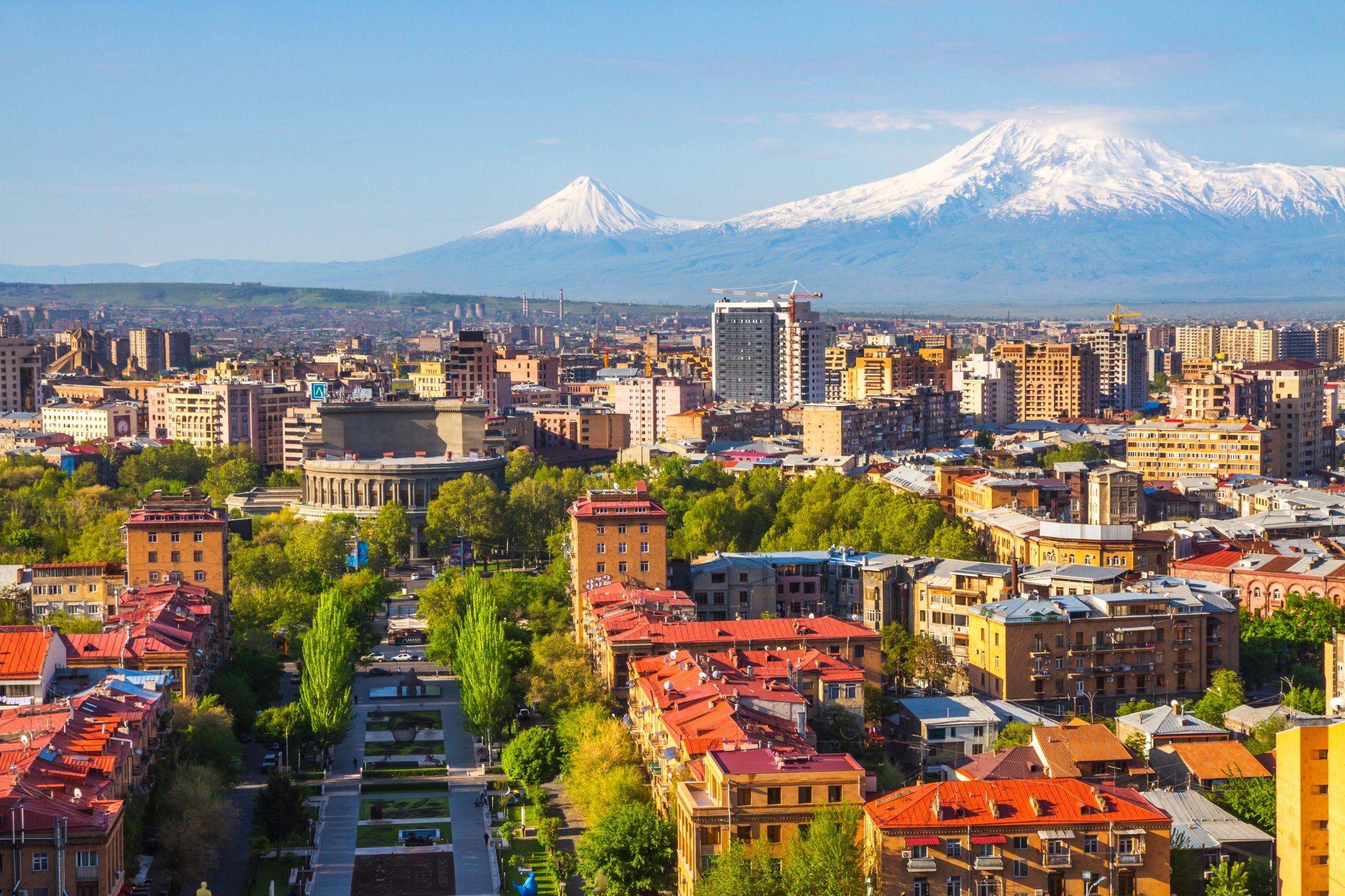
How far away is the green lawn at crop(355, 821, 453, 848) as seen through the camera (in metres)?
46.8

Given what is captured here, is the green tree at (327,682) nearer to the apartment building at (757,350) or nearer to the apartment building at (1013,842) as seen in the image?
the apartment building at (1013,842)

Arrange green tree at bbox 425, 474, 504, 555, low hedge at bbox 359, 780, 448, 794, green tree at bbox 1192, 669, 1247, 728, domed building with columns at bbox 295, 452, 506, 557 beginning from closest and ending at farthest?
low hedge at bbox 359, 780, 448, 794 < green tree at bbox 1192, 669, 1247, 728 < green tree at bbox 425, 474, 504, 555 < domed building with columns at bbox 295, 452, 506, 557

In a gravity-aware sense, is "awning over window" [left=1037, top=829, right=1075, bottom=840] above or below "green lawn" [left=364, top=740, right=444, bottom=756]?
above

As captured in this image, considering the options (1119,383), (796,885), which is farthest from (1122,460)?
(796,885)

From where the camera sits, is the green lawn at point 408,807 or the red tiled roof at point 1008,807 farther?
the green lawn at point 408,807

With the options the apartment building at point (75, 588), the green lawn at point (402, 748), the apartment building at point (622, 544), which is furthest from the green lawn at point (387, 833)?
the apartment building at point (75, 588)

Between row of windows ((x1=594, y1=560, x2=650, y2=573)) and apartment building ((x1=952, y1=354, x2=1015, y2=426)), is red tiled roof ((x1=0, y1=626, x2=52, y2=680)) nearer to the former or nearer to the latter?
row of windows ((x1=594, y1=560, x2=650, y2=573))

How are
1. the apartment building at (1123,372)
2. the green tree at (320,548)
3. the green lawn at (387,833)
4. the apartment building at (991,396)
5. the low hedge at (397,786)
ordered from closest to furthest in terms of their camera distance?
the green lawn at (387,833), the low hedge at (397,786), the green tree at (320,548), the apartment building at (991,396), the apartment building at (1123,372)

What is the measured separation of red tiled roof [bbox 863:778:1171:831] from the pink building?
124 meters

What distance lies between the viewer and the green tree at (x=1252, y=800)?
43531 millimetres

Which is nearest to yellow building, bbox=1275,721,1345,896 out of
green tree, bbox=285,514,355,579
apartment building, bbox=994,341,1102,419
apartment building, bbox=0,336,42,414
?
green tree, bbox=285,514,355,579

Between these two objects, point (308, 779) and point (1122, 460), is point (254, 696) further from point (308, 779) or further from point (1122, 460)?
point (1122, 460)

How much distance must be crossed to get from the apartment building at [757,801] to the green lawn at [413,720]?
21.4 meters

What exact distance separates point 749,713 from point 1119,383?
153 meters
